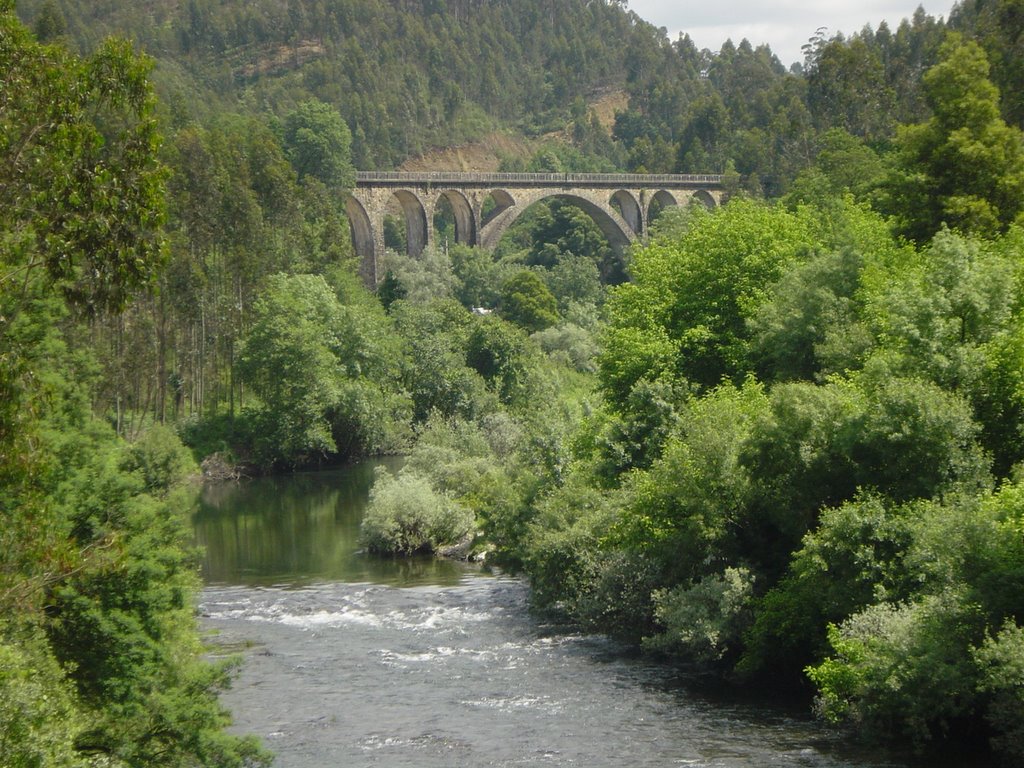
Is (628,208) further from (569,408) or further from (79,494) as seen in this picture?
(79,494)

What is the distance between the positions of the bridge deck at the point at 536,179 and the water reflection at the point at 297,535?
147 feet

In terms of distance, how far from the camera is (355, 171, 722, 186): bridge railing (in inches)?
3935

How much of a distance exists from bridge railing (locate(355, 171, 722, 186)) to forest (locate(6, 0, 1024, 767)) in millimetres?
16362

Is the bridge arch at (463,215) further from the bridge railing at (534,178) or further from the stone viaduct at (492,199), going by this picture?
the bridge railing at (534,178)

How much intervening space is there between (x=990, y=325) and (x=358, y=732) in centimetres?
1378

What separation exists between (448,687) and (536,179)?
84273 millimetres

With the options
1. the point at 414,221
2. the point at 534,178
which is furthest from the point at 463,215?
the point at 534,178

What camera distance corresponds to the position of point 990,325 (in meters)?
27.0

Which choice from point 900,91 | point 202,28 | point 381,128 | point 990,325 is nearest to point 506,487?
point 990,325

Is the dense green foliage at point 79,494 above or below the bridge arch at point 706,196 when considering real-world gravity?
below

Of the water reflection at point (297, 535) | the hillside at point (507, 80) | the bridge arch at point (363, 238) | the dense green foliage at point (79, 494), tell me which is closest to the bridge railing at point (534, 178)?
the bridge arch at point (363, 238)

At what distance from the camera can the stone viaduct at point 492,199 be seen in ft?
322

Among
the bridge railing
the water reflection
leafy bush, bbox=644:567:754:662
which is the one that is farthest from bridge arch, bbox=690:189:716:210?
leafy bush, bbox=644:567:754:662

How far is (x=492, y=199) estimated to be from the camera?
371 ft
